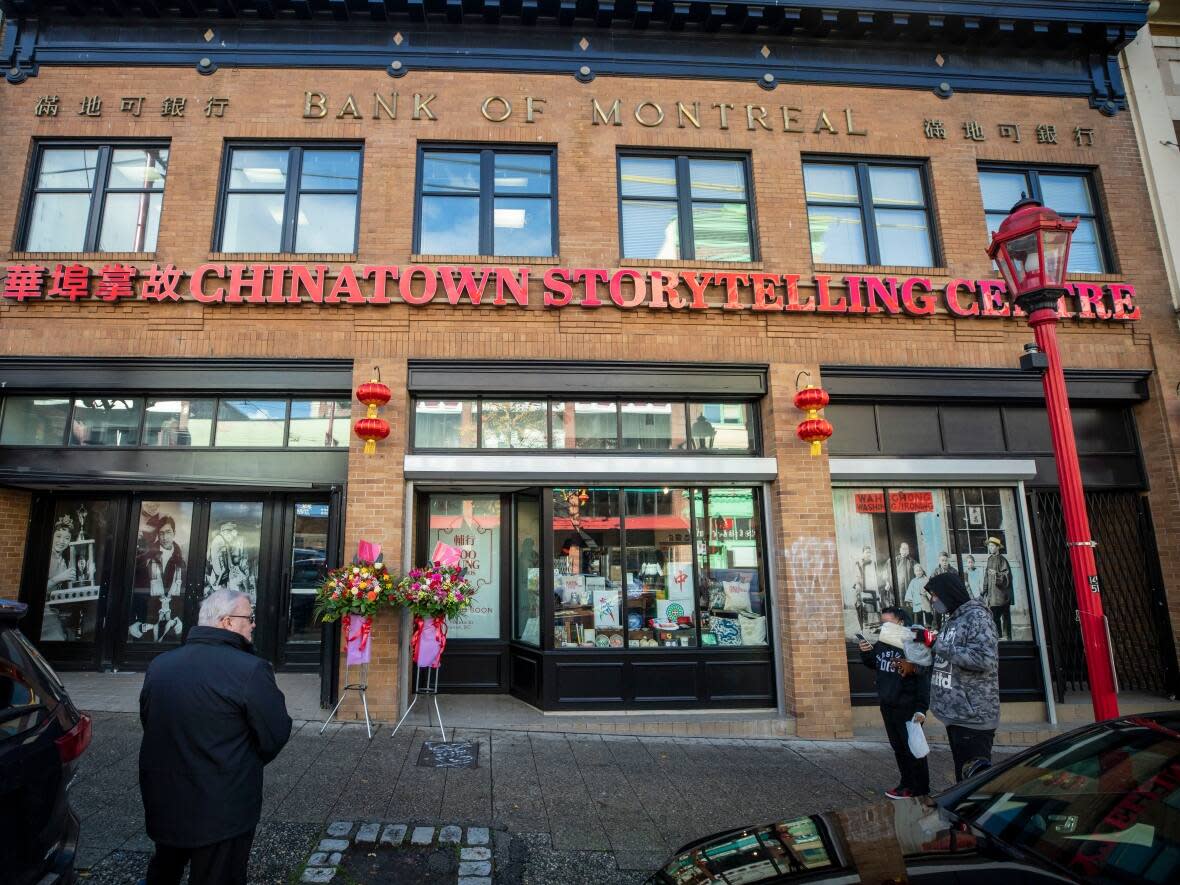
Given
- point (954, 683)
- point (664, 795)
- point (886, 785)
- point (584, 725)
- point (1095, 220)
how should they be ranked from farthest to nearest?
1. point (1095, 220)
2. point (584, 725)
3. point (886, 785)
4. point (664, 795)
5. point (954, 683)

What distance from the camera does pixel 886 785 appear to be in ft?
19.5

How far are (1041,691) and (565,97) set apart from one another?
411 inches

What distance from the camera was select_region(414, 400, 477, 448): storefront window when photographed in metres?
8.12

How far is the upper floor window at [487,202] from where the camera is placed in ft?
28.5

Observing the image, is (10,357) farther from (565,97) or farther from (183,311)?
(565,97)

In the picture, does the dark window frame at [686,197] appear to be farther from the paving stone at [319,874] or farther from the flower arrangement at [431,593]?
the paving stone at [319,874]

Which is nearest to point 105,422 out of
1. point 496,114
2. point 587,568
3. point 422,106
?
point 422,106

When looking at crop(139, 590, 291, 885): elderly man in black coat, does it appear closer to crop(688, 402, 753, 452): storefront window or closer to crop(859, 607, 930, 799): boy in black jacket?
crop(859, 607, 930, 799): boy in black jacket

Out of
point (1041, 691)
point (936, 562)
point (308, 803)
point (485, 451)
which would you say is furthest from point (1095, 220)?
point (308, 803)

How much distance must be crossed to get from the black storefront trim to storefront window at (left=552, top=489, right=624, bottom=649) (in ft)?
4.60

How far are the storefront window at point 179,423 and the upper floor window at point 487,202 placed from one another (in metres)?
3.67

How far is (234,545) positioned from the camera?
360 inches

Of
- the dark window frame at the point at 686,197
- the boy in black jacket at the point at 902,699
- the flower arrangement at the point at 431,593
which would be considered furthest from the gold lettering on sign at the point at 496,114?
the boy in black jacket at the point at 902,699

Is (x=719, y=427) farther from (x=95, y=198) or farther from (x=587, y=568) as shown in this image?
(x=95, y=198)
